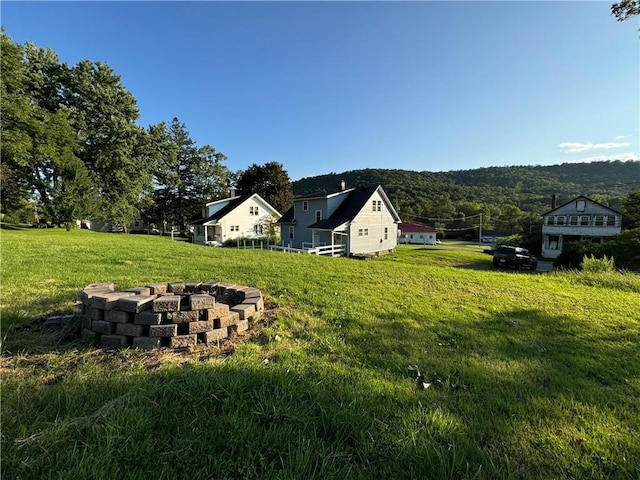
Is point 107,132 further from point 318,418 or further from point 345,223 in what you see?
point 318,418

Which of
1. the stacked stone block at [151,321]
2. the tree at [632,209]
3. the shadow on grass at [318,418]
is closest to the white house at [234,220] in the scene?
the stacked stone block at [151,321]

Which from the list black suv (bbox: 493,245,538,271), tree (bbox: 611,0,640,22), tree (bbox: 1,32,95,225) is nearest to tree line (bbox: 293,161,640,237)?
tree (bbox: 1,32,95,225)

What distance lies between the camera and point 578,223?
3288 cm

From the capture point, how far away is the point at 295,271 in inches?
309

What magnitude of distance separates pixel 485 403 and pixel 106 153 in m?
33.5

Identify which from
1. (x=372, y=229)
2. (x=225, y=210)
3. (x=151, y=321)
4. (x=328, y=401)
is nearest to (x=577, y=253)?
(x=372, y=229)

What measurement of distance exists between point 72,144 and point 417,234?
52.8 meters

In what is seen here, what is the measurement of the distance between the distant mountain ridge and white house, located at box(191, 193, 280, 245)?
2973cm

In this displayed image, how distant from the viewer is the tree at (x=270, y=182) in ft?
144

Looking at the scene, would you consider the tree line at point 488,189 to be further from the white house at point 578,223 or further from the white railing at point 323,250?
the white railing at point 323,250

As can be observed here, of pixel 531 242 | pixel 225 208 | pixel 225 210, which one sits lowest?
pixel 531 242

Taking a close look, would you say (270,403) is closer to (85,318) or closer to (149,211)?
(85,318)

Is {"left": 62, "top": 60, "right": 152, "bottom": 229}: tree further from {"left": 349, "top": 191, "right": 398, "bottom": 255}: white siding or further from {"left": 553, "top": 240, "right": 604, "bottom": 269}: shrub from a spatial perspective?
{"left": 553, "top": 240, "right": 604, "bottom": 269}: shrub

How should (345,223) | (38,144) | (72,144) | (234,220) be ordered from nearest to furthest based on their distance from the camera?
(38,144) < (345,223) < (72,144) < (234,220)
